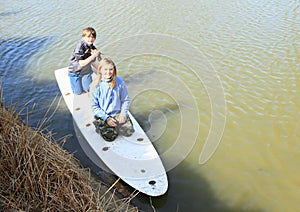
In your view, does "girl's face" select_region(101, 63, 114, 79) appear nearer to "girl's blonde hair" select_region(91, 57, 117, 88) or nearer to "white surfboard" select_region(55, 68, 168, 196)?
"girl's blonde hair" select_region(91, 57, 117, 88)

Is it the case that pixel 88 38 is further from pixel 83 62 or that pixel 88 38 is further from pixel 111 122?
pixel 111 122

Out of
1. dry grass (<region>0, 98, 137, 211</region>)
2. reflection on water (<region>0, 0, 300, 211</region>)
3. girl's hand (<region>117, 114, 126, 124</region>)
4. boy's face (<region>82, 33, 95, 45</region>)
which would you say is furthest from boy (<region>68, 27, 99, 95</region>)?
dry grass (<region>0, 98, 137, 211</region>)

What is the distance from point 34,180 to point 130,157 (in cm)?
146

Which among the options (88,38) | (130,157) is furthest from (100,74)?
(130,157)

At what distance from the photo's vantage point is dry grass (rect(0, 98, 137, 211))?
3.04 m

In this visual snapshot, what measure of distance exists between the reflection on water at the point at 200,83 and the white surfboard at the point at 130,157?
210 millimetres

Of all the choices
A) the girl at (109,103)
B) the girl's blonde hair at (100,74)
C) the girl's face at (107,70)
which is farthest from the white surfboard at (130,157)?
the girl's face at (107,70)

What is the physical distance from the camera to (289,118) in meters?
5.26

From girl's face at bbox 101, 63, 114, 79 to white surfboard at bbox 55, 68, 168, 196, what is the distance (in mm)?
937

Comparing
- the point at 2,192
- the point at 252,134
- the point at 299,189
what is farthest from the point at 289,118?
the point at 2,192

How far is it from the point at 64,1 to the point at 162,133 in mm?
8732

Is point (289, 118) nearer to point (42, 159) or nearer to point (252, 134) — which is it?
point (252, 134)

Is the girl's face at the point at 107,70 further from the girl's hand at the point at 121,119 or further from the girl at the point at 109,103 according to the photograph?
the girl's hand at the point at 121,119

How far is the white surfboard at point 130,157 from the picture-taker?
12.8ft
